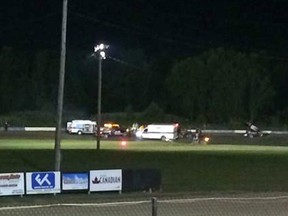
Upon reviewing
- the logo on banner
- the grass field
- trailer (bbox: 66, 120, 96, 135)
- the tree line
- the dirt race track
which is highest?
the tree line

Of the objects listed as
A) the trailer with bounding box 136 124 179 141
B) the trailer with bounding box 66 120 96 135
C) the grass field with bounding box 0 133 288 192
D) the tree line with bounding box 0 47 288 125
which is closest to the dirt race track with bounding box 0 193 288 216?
the grass field with bounding box 0 133 288 192

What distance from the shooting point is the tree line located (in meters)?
133

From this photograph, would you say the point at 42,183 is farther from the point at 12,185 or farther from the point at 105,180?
the point at 105,180

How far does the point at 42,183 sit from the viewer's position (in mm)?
27781

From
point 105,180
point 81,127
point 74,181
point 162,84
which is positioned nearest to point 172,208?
point 74,181

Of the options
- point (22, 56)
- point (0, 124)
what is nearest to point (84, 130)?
point (0, 124)

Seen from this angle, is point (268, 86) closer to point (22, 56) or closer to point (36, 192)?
point (22, 56)

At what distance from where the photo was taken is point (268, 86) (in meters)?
134

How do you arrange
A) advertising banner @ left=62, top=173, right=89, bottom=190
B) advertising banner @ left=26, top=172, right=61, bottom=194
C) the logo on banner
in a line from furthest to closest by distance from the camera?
advertising banner @ left=62, top=173, right=89, bottom=190 < the logo on banner < advertising banner @ left=26, top=172, right=61, bottom=194

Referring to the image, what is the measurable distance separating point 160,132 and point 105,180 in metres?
65.0

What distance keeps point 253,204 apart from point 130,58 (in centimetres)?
13994

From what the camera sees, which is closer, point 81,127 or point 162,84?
point 81,127

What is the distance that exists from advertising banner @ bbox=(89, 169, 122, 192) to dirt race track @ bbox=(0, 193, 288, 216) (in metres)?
2.78

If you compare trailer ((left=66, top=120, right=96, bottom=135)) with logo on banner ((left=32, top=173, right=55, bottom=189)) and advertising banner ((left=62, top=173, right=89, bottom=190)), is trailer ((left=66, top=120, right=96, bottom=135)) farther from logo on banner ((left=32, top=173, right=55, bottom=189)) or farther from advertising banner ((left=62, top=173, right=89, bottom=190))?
logo on banner ((left=32, top=173, right=55, bottom=189))
